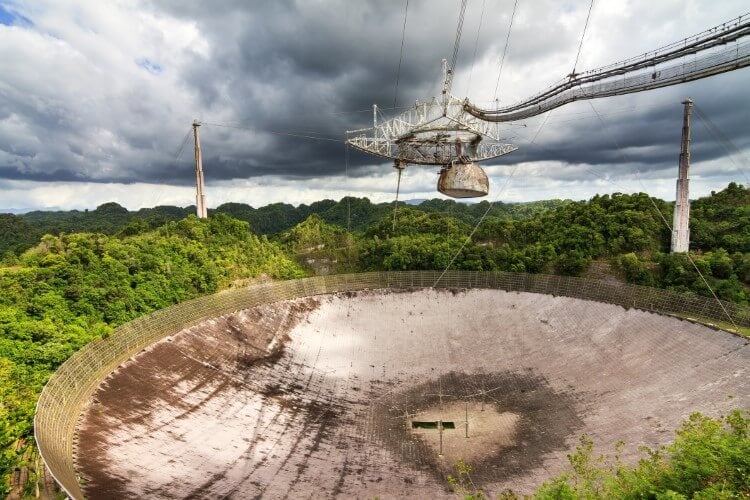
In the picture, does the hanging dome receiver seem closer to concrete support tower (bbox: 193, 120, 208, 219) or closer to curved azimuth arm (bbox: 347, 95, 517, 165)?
curved azimuth arm (bbox: 347, 95, 517, 165)

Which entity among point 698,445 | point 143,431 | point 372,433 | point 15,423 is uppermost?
point 698,445

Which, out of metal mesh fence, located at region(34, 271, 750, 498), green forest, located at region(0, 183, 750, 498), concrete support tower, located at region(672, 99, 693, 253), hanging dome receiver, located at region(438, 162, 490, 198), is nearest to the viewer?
metal mesh fence, located at region(34, 271, 750, 498)

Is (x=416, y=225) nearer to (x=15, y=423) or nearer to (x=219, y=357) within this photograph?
(x=219, y=357)

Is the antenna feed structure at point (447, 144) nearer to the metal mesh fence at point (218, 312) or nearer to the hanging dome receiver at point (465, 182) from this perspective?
the hanging dome receiver at point (465, 182)

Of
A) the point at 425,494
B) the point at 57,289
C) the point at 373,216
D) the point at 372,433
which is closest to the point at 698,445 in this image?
the point at 425,494

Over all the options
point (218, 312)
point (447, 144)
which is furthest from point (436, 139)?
point (218, 312)

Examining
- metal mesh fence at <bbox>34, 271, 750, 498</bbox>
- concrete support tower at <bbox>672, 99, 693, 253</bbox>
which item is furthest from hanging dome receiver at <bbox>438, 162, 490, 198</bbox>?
concrete support tower at <bbox>672, 99, 693, 253</bbox>

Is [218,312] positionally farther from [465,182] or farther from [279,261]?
A: [279,261]
